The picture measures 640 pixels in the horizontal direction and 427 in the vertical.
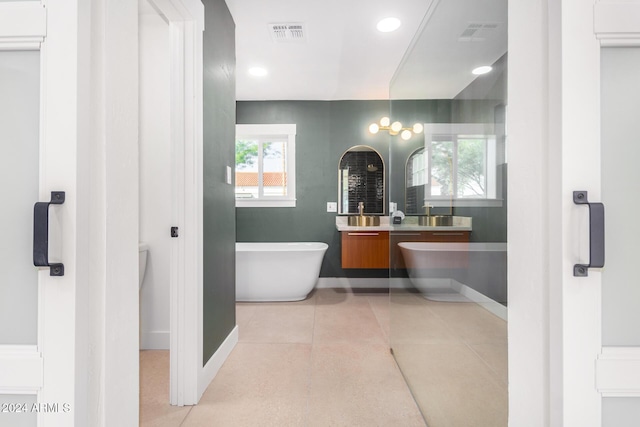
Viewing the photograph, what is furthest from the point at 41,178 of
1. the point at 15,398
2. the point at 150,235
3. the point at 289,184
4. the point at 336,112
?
the point at 336,112

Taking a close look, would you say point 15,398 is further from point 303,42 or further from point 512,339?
point 303,42

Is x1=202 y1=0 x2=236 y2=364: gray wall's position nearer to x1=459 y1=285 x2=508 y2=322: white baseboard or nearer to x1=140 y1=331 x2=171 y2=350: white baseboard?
x1=140 y1=331 x2=171 y2=350: white baseboard

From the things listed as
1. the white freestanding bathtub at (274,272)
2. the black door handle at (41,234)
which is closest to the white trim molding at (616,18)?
the black door handle at (41,234)

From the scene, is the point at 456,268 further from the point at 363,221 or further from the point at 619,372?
the point at 363,221

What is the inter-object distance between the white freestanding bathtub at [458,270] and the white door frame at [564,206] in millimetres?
207

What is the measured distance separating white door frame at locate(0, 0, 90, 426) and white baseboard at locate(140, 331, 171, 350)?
1889mm

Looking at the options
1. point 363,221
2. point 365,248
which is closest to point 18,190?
point 365,248

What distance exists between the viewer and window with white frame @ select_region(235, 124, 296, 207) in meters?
4.21

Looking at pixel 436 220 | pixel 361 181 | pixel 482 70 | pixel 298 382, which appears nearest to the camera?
pixel 482 70

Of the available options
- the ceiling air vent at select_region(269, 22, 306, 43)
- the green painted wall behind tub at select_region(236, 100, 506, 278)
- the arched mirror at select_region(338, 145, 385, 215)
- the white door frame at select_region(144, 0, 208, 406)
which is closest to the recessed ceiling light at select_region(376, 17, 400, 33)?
the ceiling air vent at select_region(269, 22, 306, 43)

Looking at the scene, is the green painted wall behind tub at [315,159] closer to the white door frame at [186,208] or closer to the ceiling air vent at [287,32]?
the ceiling air vent at [287,32]

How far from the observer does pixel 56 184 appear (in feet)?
1.97

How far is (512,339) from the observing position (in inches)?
26.8

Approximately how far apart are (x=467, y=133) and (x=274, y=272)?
269cm
